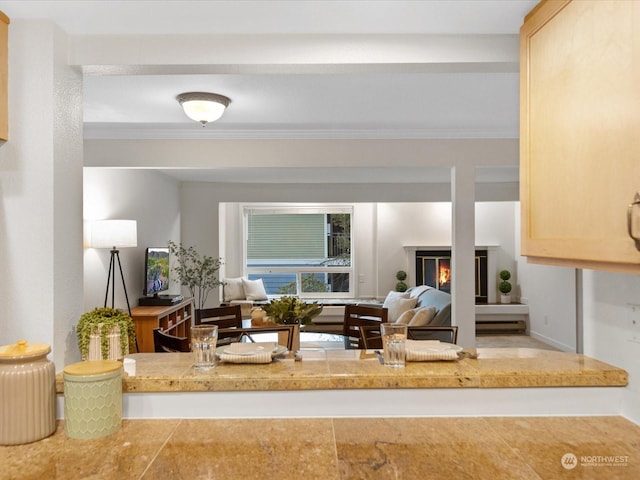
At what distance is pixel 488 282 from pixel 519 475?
7161 millimetres

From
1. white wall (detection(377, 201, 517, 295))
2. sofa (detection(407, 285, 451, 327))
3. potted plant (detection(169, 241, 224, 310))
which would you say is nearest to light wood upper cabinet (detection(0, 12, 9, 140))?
sofa (detection(407, 285, 451, 327))

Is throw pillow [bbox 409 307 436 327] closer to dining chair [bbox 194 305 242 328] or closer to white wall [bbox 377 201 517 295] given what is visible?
dining chair [bbox 194 305 242 328]

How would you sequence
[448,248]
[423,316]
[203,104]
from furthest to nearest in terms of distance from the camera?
1. [448,248]
2. [423,316]
3. [203,104]

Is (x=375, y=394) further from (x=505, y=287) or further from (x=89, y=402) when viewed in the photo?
(x=505, y=287)

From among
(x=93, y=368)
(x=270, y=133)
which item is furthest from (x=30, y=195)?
(x=270, y=133)

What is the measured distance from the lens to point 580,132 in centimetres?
135

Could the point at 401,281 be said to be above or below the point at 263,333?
below

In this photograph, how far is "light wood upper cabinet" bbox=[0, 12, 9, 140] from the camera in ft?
5.48

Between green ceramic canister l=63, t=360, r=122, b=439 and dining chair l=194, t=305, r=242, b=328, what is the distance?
94.4 inches

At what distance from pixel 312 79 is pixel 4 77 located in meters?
1.65

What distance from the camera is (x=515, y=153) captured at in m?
4.19

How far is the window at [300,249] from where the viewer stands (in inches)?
342

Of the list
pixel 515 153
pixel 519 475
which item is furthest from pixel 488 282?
pixel 519 475

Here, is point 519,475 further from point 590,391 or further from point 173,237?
point 173,237
